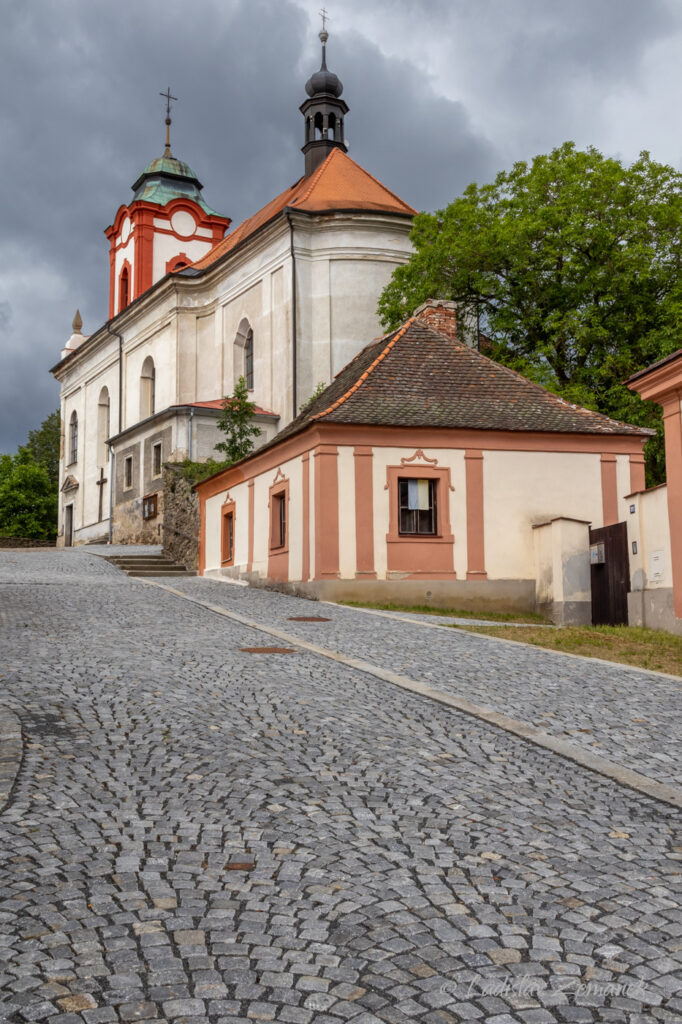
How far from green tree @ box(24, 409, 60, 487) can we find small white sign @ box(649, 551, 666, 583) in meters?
61.6

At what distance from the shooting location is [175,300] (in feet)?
146

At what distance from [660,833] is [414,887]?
5.43ft

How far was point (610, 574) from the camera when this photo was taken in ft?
62.3

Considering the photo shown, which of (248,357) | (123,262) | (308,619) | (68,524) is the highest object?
(123,262)

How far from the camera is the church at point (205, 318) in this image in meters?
36.8

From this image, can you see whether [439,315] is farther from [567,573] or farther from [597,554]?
[597,554]

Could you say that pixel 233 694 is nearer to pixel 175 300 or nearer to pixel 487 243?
pixel 487 243

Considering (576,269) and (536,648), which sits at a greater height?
(576,269)

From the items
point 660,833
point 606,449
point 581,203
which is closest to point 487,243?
point 581,203

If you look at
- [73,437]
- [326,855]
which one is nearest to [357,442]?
[326,855]

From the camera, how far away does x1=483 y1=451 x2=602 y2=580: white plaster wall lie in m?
21.9

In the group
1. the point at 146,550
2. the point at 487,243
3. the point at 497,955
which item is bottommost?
the point at 497,955

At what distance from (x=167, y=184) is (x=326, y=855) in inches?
2131

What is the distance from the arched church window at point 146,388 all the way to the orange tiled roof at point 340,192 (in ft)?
28.5
